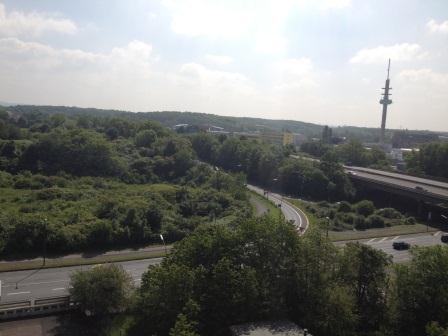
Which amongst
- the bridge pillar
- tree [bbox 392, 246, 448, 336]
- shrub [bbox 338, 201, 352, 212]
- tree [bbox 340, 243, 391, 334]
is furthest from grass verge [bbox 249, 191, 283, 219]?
tree [bbox 392, 246, 448, 336]

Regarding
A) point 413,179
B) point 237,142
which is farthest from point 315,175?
point 237,142

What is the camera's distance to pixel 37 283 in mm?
29406

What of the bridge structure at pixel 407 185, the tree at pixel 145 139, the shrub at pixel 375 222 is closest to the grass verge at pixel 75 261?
the shrub at pixel 375 222

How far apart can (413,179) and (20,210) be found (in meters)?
58.8

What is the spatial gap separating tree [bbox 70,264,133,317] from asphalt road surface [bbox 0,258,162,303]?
13.3 feet

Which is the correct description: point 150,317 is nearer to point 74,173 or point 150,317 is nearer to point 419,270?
point 419,270

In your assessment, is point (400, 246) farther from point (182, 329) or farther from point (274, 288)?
point (182, 329)

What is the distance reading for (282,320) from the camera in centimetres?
2158

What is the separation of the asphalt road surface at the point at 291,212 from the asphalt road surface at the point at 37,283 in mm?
21127

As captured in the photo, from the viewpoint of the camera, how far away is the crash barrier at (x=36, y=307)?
2453 cm

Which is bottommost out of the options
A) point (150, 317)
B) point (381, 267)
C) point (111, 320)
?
point (111, 320)

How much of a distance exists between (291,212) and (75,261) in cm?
3130

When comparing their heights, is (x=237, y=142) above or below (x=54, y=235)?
above

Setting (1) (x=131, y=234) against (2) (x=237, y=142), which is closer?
(1) (x=131, y=234)
